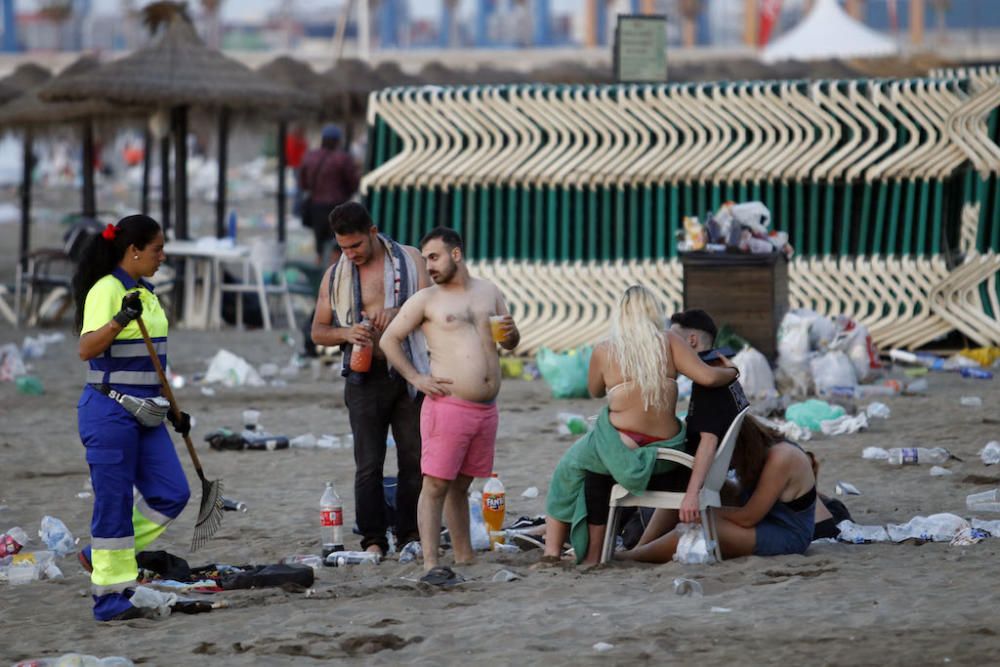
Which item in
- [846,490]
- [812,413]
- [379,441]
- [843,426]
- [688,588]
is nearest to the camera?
[688,588]

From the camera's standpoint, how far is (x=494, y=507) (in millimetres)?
7625

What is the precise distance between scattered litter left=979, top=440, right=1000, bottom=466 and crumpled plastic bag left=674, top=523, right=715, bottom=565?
10.2 feet

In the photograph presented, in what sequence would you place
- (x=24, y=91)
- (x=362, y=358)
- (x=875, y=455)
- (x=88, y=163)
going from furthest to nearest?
(x=24, y=91) → (x=88, y=163) → (x=875, y=455) → (x=362, y=358)

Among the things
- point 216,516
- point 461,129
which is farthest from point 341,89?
point 216,516

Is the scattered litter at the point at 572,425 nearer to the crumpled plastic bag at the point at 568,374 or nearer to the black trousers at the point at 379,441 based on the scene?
the crumpled plastic bag at the point at 568,374

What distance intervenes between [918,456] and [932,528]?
89.3 inches

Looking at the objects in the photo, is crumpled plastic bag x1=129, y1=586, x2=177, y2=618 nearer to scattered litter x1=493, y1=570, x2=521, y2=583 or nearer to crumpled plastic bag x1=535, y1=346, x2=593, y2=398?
scattered litter x1=493, y1=570, x2=521, y2=583

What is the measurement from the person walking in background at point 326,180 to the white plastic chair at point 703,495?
10963mm

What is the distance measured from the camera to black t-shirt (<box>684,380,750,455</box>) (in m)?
6.79

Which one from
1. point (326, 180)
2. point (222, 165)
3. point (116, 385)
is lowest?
point (116, 385)

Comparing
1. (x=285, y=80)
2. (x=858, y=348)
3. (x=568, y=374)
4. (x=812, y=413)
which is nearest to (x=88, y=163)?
(x=285, y=80)

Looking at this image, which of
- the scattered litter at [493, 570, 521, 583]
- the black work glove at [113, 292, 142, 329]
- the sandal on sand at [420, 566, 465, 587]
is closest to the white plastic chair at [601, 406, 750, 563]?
the scattered litter at [493, 570, 521, 583]

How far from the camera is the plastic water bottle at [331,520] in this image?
24.4ft

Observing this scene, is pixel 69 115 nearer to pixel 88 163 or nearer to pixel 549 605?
pixel 88 163
